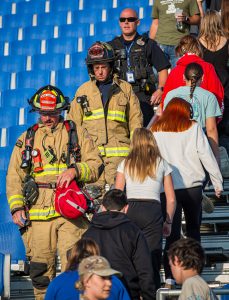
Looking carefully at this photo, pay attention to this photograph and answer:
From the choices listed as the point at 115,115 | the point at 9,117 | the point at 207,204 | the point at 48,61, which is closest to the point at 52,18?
the point at 48,61

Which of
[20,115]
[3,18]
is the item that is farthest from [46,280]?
[3,18]

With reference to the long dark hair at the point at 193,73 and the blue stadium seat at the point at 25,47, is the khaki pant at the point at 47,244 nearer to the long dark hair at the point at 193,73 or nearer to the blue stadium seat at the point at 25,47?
the long dark hair at the point at 193,73

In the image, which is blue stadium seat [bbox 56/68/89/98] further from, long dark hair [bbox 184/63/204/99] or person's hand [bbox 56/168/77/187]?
person's hand [bbox 56/168/77/187]

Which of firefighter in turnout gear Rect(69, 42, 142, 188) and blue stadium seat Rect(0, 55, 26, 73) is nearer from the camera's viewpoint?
firefighter in turnout gear Rect(69, 42, 142, 188)

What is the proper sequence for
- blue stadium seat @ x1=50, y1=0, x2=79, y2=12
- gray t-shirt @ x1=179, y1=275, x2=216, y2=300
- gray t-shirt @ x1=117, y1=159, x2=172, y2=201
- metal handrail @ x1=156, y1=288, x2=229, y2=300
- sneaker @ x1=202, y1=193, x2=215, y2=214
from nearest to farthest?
gray t-shirt @ x1=179, y1=275, x2=216, y2=300 < metal handrail @ x1=156, y1=288, x2=229, y2=300 < gray t-shirt @ x1=117, y1=159, x2=172, y2=201 < sneaker @ x1=202, y1=193, x2=215, y2=214 < blue stadium seat @ x1=50, y1=0, x2=79, y2=12

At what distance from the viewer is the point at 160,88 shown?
9.34 meters

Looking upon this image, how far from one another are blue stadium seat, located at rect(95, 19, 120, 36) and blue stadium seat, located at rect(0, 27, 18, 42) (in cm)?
118

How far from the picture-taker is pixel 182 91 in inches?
328

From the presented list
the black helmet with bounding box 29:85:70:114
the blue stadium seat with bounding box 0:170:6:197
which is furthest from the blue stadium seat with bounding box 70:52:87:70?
the black helmet with bounding box 29:85:70:114

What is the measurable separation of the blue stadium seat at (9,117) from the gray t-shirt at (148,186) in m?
5.45

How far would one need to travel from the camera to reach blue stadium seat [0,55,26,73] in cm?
1370

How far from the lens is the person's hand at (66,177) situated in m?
7.12

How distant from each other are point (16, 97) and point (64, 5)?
2496 millimetres

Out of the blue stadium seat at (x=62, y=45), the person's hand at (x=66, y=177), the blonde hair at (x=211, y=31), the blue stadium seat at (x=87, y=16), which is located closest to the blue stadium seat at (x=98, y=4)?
the blue stadium seat at (x=87, y=16)
